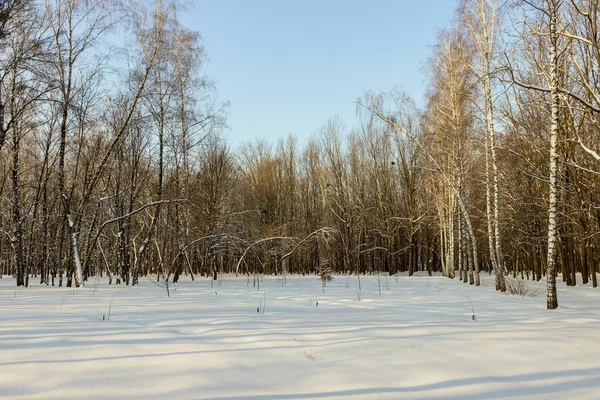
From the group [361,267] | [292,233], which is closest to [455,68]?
[292,233]

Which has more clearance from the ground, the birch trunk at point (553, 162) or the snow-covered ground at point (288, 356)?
the birch trunk at point (553, 162)

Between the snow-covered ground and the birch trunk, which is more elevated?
the birch trunk

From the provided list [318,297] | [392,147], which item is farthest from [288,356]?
[392,147]

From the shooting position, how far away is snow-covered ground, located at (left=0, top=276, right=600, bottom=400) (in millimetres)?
3121

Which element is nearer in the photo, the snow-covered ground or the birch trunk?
the snow-covered ground

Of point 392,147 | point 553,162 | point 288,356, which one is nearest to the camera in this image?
point 288,356

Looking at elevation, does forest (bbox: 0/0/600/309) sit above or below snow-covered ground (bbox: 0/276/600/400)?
above

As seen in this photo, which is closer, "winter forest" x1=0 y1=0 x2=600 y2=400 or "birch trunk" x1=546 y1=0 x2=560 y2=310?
"winter forest" x1=0 y1=0 x2=600 y2=400

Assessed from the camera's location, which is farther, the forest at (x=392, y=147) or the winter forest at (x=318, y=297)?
the forest at (x=392, y=147)

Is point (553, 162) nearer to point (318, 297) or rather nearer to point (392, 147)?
point (318, 297)

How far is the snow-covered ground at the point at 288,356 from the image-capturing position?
3.12 metres

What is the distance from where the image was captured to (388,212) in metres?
29.2

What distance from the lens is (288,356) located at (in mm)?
4047

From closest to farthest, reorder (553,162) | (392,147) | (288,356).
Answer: (288,356)
(553,162)
(392,147)
